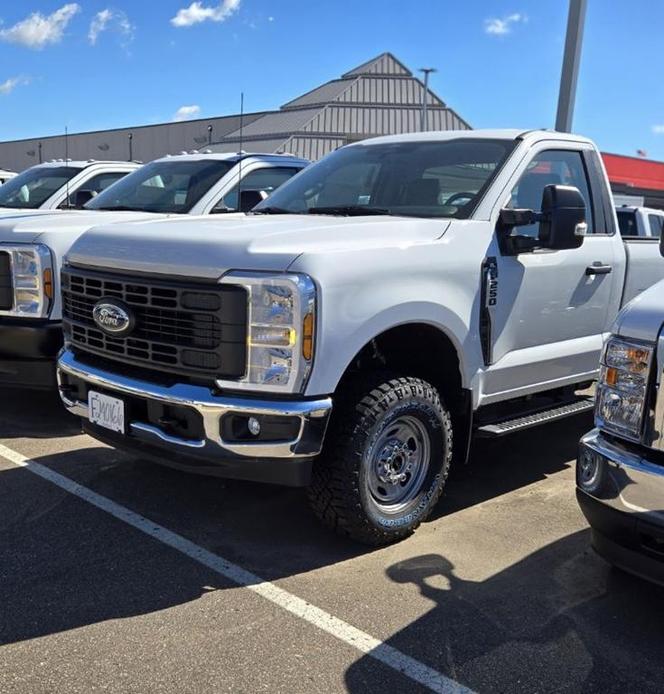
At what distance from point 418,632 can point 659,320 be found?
157cm

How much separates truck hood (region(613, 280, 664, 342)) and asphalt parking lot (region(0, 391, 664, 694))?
124cm

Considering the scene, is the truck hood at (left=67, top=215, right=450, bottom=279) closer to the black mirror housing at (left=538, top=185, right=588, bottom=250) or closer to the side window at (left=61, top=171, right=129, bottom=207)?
the black mirror housing at (left=538, top=185, right=588, bottom=250)

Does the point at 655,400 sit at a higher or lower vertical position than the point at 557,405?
higher

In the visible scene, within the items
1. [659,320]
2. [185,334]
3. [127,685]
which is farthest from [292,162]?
[127,685]

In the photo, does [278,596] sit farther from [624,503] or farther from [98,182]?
[98,182]

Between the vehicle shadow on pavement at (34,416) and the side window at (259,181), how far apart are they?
228 centimetres

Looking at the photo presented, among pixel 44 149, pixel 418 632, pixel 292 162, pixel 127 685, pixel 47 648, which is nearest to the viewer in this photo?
pixel 127 685

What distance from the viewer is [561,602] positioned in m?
3.42

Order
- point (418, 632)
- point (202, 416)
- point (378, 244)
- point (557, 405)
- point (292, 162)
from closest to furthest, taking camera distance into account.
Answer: point (418, 632) < point (202, 416) < point (378, 244) < point (557, 405) < point (292, 162)

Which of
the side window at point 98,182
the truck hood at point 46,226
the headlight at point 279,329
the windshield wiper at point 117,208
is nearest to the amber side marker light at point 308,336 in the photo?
the headlight at point 279,329

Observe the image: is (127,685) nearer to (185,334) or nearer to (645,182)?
(185,334)

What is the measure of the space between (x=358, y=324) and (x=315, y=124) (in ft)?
92.2

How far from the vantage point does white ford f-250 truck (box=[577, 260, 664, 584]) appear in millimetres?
2906

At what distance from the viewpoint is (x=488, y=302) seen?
13.7 ft
